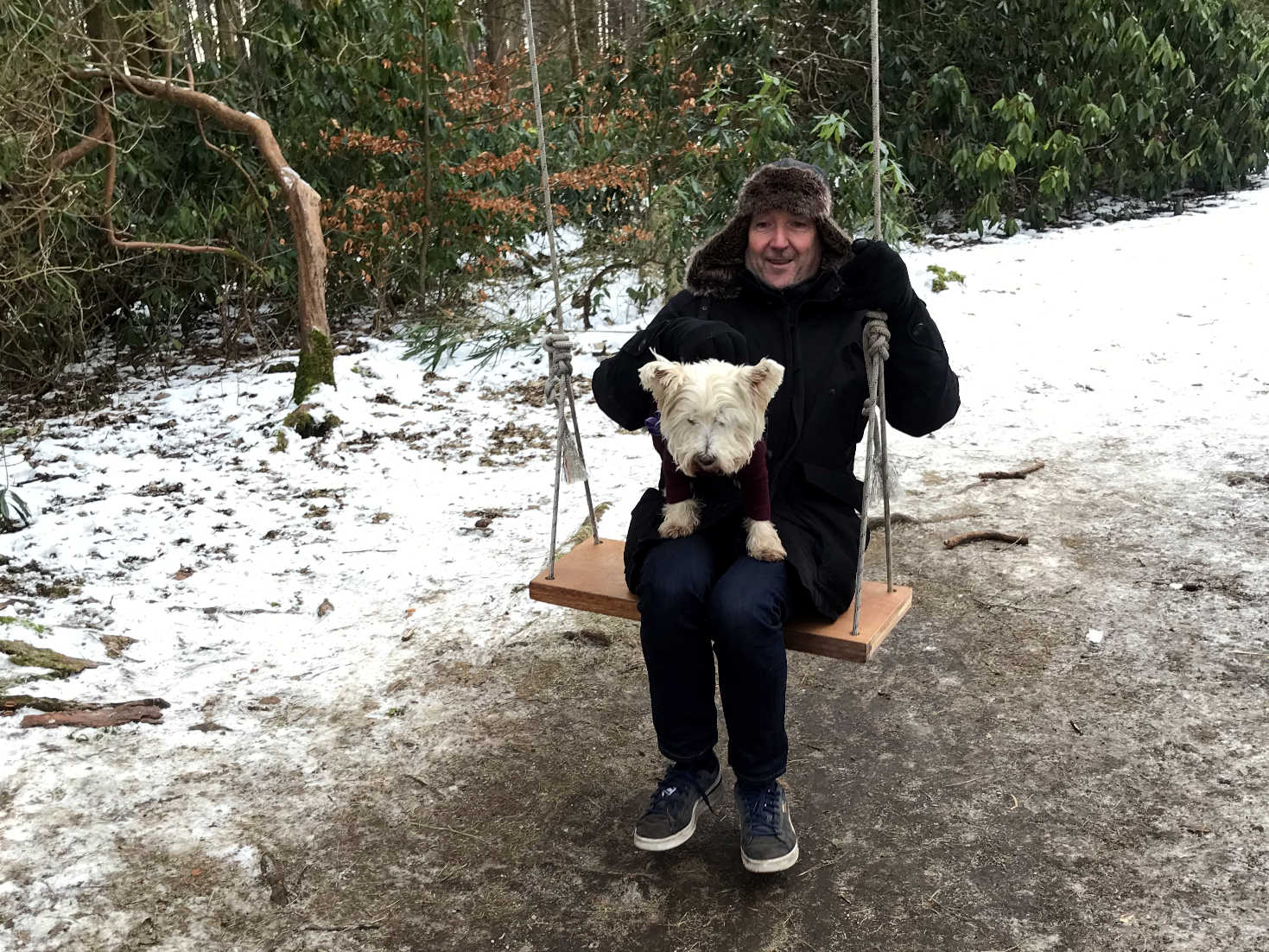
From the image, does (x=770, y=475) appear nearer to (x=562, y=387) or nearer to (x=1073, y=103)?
(x=562, y=387)

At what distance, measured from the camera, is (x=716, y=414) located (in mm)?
2236

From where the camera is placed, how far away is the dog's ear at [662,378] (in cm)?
226

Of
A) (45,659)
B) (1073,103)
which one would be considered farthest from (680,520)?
(1073,103)

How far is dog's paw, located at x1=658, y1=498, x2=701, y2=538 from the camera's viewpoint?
2.48m

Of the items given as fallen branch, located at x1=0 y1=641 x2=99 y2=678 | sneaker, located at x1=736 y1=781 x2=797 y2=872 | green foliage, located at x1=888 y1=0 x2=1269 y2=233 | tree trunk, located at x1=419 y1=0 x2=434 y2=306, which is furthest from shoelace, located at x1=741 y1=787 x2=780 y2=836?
green foliage, located at x1=888 y1=0 x2=1269 y2=233

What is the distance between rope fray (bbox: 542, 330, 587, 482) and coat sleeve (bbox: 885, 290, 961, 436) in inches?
33.0

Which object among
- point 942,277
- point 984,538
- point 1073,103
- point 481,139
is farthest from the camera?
point 1073,103

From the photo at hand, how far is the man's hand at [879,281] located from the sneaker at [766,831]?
1.14 meters

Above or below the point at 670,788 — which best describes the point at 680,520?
above

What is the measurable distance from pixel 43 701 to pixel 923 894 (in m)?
2.58

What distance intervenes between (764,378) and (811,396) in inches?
14.2

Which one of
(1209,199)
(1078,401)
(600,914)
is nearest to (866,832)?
(600,914)

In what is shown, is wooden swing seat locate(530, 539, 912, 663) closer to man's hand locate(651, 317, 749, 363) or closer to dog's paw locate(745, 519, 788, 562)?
dog's paw locate(745, 519, 788, 562)

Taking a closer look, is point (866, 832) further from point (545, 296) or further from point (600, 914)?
point (545, 296)
